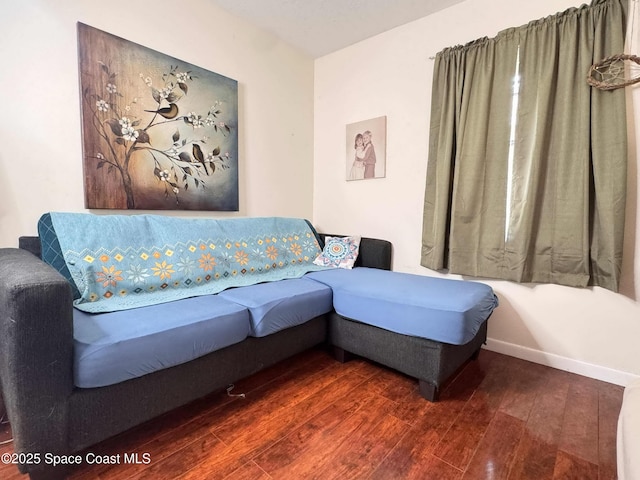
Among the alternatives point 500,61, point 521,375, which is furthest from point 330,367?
point 500,61

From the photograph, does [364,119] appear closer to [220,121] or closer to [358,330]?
[220,121]

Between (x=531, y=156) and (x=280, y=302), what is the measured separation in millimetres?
1753

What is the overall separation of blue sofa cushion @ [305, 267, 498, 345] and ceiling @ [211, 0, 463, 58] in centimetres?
197

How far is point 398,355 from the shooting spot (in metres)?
1.58

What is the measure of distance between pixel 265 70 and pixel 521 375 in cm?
294

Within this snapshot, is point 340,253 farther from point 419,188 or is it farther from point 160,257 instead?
point 160,257

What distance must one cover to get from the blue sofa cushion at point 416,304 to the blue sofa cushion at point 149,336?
64 centimetres

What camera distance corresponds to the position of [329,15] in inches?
89.5

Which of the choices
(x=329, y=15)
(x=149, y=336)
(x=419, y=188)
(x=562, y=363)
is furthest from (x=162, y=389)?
(x=329, y=15)

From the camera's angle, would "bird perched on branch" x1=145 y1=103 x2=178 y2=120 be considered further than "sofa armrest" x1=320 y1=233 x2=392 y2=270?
No

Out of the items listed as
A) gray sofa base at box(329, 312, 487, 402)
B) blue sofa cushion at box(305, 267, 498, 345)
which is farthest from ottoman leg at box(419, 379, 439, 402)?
blue sofa cushion at box(305, 267, 498, 345)

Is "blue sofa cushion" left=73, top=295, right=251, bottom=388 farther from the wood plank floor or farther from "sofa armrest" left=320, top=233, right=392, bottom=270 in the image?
"sofa armrest" left=320, top=233, right=392, bottom=270

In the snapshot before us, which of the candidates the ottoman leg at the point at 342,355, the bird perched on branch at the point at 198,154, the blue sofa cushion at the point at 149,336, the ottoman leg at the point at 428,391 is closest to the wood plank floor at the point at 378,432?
the ottoman leg at the point at 428,391

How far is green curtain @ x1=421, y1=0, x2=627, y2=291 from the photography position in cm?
Result: 162
